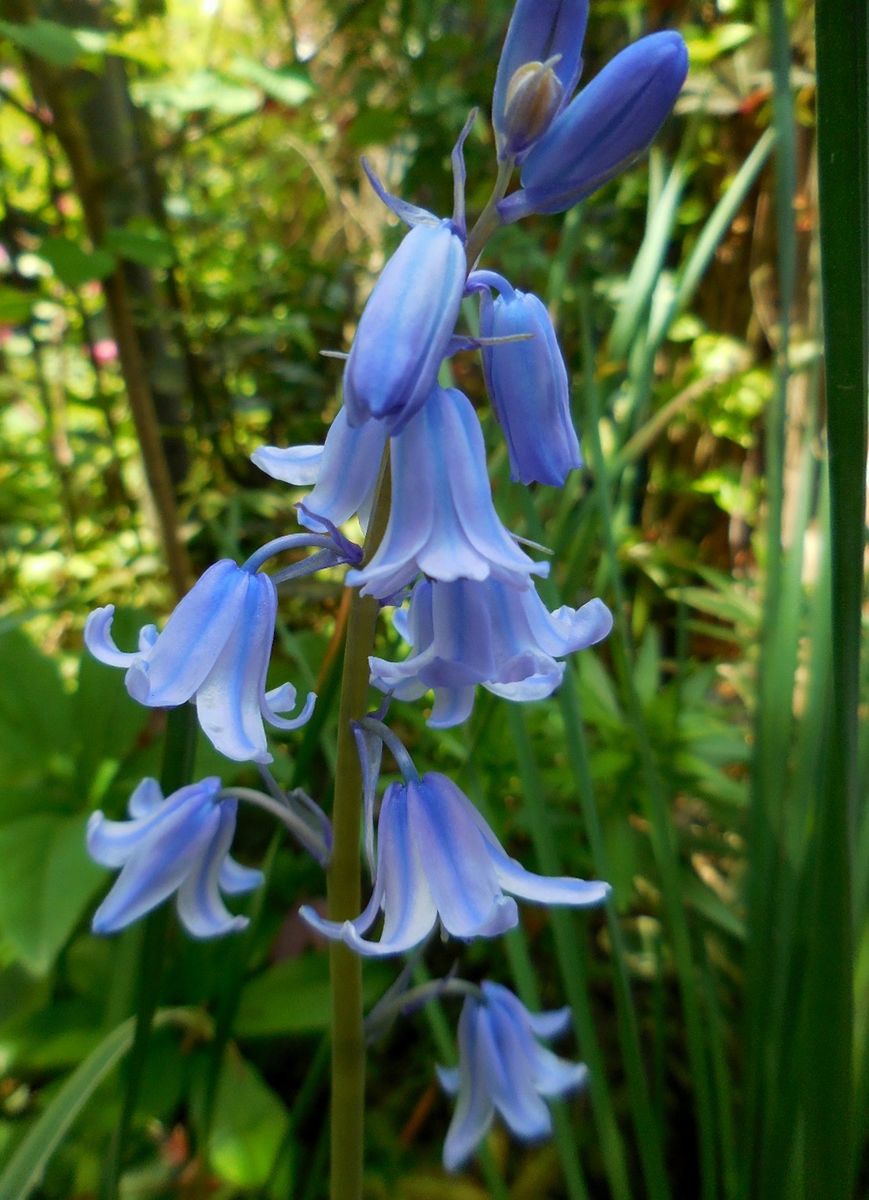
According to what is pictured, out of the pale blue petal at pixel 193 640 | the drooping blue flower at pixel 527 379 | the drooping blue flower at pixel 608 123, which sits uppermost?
the drooping blue flower at pixel 608 123

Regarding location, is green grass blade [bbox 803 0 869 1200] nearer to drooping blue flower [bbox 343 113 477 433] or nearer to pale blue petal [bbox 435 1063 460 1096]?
drooping blue flower [bbox 343 113 477 433]

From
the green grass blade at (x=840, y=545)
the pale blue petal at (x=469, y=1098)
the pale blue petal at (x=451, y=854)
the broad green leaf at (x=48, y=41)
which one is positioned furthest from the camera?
the broad green leaf at (x=48, y=41)

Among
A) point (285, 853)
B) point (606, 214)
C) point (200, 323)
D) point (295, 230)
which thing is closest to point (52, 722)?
point (285, 853)

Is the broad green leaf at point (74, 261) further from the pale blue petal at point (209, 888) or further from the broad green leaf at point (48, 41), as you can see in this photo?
the pale blue petal at point (209, 888)

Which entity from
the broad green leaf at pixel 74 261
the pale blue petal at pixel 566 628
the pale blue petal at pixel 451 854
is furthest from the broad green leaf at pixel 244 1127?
the broad green leaf at pixel 74 261

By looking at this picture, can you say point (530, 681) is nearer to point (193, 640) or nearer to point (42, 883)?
point (193, 640)

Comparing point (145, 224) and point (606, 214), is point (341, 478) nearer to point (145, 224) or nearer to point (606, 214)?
point (145, 224)
